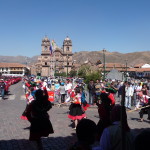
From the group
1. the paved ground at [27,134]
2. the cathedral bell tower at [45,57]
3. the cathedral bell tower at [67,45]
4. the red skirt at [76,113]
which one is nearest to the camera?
the paved ground at [27,134]

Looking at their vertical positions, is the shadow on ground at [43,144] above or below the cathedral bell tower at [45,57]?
below

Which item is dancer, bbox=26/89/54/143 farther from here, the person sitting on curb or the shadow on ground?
the person sitting on curb

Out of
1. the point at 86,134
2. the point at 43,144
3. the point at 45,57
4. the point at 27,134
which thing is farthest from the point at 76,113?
the point at 45,57

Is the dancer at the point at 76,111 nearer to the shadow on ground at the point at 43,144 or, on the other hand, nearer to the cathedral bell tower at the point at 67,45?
the shadow on ground at the point at 43,144

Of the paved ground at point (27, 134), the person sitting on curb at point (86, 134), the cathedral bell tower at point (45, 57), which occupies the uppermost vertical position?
the cathedral bell tower at point (45, 57)

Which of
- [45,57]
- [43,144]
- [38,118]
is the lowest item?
[43,144]

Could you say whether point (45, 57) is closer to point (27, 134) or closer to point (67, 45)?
point (67, 45)

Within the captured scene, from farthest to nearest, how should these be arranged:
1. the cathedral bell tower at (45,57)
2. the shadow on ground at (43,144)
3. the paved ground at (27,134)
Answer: the cathedral bell tower at (45,57), the paved ground at (27,134), the shadow on ground at (43,144)

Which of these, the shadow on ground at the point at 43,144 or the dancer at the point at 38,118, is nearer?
the dancer at the point at 38,118

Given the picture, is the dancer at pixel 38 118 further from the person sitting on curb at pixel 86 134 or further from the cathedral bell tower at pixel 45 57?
the cathedral bell tower at pixel 45 57

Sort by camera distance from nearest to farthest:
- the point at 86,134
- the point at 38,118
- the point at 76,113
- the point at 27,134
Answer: the point at 86,134, the point at 38,118, the point at 27,134, the point at 76,113

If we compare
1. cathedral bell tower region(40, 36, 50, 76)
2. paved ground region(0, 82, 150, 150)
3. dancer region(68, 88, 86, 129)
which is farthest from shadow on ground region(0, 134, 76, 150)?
cathedral bell tower region(40, 36, 50, 76)

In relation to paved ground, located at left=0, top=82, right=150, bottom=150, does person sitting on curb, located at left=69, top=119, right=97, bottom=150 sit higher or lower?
higher

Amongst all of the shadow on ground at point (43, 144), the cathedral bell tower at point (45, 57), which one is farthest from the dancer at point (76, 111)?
the cathedral bell tower at point (45, 57)
